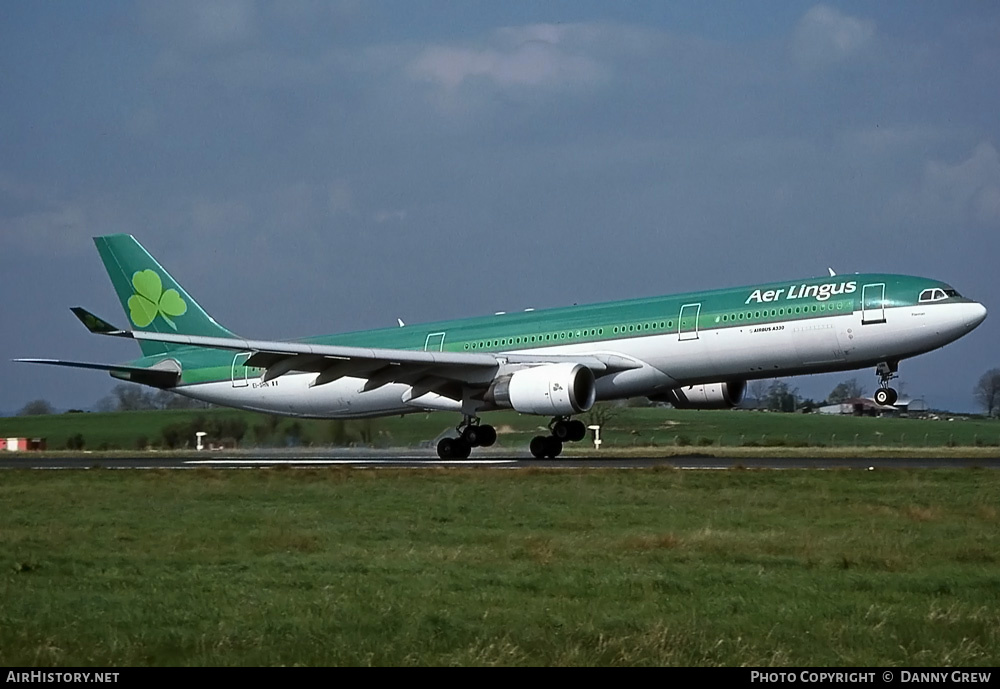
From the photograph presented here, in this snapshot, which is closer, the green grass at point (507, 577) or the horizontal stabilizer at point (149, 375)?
the green grass at point (507, 577)

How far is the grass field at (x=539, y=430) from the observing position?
39688mm

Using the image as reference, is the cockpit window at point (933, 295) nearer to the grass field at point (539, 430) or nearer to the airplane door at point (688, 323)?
the airplane door at point (688, 323)

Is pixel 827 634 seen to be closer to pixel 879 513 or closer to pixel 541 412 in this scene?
pixel 879 513

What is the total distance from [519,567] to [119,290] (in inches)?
1178

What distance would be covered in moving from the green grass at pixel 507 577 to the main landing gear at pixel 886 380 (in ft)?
31.9

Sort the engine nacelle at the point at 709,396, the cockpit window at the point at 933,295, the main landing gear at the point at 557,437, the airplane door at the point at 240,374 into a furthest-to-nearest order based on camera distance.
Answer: the airplane door at the point at 240,374, the engine nacelle at the point at 709,396, the main landing gear at the point at 557,437, the cockpit window at the point at 933,295

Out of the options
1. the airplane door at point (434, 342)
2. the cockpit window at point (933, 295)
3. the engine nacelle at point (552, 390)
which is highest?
the cockpit window at point (933, 295)

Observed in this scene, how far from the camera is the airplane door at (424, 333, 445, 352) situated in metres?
34.1

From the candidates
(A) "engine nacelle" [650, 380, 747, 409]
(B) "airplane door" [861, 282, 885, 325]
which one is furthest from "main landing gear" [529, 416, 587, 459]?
(B) "airplane door" [861, 282, 885, 325]

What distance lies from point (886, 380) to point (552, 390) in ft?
24.9

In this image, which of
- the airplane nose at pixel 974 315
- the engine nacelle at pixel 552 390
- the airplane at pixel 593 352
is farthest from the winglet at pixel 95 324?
the airplane nose at pixel 974 315

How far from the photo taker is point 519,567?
11062 mm

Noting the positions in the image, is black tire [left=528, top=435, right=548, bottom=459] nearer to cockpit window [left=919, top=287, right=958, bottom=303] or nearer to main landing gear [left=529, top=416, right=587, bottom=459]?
main landing gear [left=529, top=416, right=587, bottom=459]

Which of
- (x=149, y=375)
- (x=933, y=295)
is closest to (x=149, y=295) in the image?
(x=149, y=375)
